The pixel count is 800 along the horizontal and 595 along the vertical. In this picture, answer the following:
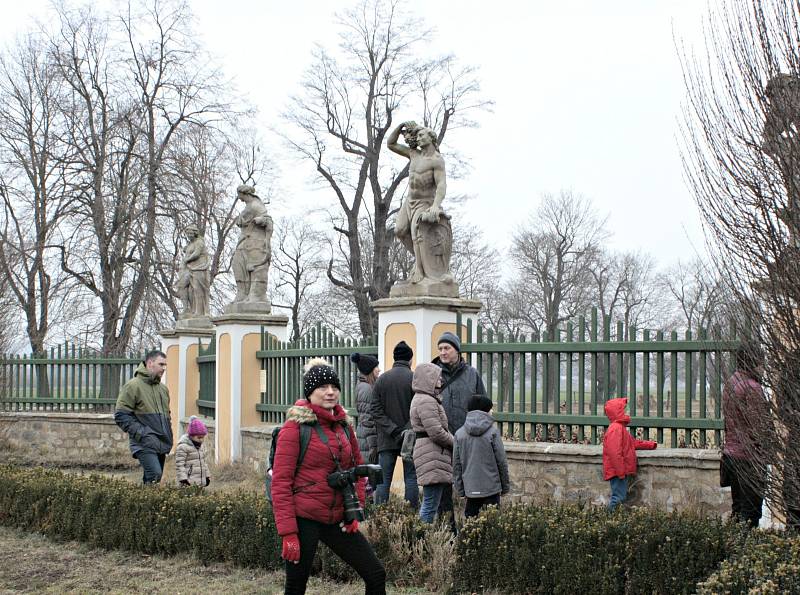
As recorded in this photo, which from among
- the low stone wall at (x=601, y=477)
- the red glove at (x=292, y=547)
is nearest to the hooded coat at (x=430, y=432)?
the low stone wall at (x=601, y=477)

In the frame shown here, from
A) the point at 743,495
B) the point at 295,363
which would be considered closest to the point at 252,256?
the point at 295,363

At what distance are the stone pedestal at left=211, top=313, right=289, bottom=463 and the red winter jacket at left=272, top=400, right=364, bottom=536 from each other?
30.9 feet

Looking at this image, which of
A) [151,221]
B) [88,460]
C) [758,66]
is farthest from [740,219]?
[151,221]

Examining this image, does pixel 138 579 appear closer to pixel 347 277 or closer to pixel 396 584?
pixel 396 584

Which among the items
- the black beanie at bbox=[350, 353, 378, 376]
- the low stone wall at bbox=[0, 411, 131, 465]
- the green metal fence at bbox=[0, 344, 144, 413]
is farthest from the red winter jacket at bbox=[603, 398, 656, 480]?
the green metal fence at bbox=[0, 344, 144, 413]

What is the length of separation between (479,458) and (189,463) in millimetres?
3381

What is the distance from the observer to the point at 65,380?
2008 centimetres

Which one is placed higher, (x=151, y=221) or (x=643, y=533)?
(x=151, y=221)

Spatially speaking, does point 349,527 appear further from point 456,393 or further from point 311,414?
point 456,393

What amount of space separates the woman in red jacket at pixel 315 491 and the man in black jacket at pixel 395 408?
3319 millimetres

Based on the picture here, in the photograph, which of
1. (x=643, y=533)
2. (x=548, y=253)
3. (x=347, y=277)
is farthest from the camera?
(x=548, y=253)

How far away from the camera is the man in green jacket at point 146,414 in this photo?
31.1 ft

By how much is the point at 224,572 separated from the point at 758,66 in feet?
17.0

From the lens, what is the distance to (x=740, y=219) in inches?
213
